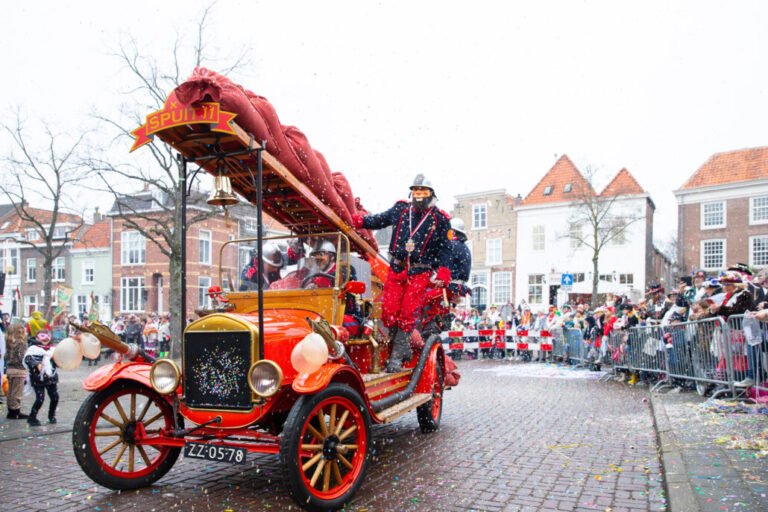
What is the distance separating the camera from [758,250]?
33.3 m

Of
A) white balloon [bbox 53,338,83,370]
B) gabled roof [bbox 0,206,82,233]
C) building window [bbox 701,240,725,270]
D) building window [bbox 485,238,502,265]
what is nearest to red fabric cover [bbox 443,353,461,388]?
white balloon [bbox 53,338,83,370]

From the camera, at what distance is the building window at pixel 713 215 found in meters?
34.1

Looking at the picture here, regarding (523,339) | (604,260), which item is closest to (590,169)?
(604,260)

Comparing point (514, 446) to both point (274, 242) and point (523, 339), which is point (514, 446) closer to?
point (274, 242)

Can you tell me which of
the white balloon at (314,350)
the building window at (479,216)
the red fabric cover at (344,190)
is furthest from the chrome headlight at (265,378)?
the building window at (479,216)

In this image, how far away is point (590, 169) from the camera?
101ft

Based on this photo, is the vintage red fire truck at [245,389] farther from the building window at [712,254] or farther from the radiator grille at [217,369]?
the building window at [712,254]

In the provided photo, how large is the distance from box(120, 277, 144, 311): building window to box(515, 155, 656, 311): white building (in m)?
23.4

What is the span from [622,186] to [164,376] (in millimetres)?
32623

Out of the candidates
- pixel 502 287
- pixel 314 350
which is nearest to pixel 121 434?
pixel 314 350

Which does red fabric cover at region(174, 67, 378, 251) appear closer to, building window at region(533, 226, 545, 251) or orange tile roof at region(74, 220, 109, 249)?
building window at region(533, 226, 545, 251)

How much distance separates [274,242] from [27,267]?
151 ft

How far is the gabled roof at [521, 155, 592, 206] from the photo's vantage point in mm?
35719

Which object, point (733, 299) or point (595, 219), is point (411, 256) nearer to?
point (733, 299)
